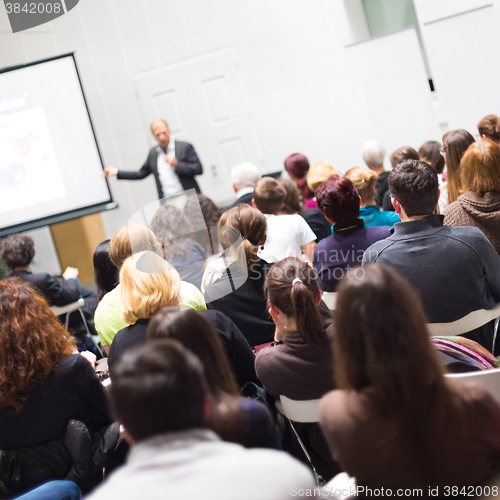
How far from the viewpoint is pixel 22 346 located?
1635 millimetres

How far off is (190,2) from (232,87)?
108 cm

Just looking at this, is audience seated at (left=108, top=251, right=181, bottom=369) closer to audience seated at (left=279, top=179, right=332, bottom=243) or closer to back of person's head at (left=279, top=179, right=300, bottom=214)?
audience seated at (left=279, top=179, right=332, bottom=243)

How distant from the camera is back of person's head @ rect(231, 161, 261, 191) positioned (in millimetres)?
3762

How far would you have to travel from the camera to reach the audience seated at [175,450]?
75 centimetres

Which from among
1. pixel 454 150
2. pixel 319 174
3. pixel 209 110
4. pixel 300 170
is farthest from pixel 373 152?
pixel 209 110

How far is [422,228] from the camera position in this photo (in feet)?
6.29

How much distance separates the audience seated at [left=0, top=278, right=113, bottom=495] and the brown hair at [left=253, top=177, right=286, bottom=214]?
1.66 meters

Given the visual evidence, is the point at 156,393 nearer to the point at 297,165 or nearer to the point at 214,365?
the point at 214,365

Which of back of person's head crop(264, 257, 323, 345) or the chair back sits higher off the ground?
back of person's head crop(264, 257, 323, 345)

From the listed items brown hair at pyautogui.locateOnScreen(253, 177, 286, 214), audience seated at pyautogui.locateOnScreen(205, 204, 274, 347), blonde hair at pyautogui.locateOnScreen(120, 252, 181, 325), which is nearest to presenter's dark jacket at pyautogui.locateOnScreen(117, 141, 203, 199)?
brown hair at pyautogui.locateOnScreen(253, 177, 286, 214)

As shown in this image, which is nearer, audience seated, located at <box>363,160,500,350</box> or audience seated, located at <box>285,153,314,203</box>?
audience seated, located at <box>363,160,500,350</box>

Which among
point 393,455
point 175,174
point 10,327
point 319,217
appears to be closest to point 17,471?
point 10,327

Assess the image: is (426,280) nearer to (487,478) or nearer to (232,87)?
(487,478)

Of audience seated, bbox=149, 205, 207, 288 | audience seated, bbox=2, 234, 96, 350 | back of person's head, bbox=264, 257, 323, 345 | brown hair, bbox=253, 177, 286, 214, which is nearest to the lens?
back of person's head, bbox=264, 257, 323, 345
